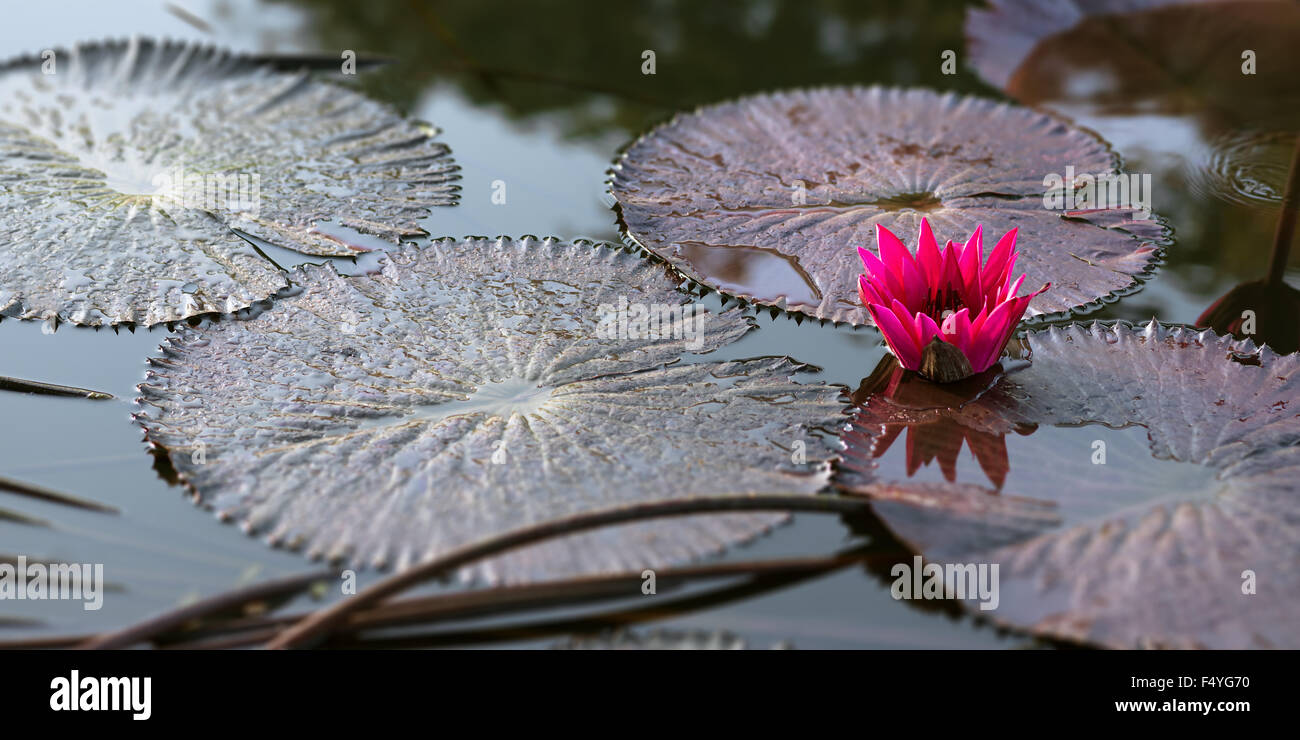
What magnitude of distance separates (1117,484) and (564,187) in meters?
1.62

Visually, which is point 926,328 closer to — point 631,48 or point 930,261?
point 930,261

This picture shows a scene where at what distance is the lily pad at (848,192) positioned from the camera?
2.34m

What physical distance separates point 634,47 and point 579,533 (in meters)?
2.53

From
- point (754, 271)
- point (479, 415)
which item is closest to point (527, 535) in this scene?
point (479, 415)

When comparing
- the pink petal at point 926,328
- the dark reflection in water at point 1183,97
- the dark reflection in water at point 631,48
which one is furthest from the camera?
the dark reflection in water at point 631,48

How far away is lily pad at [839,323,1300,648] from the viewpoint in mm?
1529

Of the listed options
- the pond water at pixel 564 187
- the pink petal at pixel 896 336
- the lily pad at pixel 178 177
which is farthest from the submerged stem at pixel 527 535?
the lily pad at pixel 178 177

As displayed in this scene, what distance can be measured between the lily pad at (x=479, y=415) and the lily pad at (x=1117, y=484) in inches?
7.4

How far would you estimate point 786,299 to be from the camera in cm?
226

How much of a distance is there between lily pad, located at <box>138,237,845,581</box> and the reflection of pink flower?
185mm

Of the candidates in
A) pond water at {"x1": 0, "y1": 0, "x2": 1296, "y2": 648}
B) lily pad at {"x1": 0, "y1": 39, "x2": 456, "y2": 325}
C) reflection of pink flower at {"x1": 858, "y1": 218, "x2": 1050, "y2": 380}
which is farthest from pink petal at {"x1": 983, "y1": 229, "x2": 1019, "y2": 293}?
lily pad at {"x1": 0, "y1": 39, "x2": 456, "y2": 325}

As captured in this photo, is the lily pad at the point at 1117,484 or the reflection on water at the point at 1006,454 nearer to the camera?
the lily pad at the point at 1117,484

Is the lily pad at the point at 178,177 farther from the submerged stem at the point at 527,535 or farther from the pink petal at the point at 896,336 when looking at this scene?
the pink petal at the point at 896,336

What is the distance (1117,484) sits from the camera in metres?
1.74
